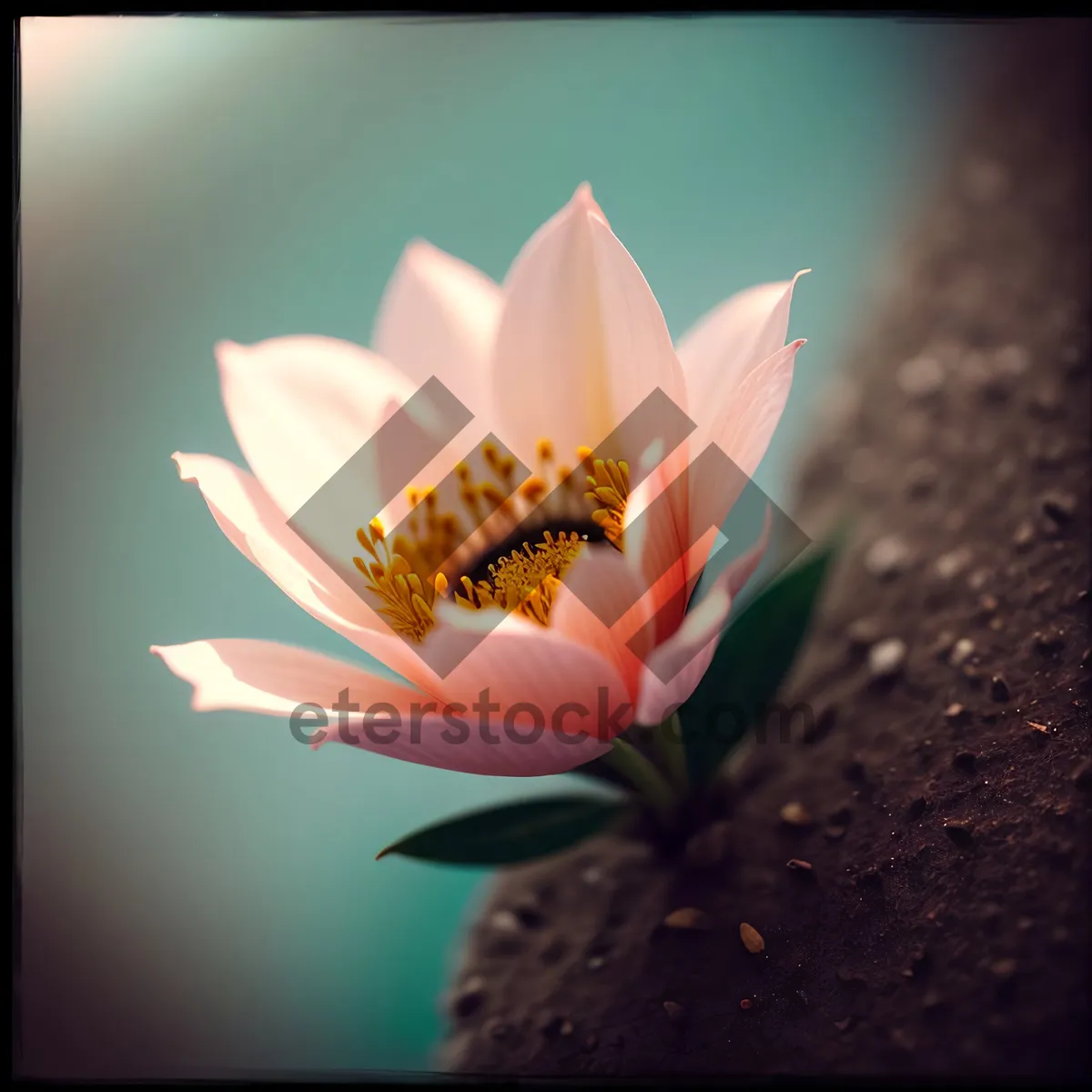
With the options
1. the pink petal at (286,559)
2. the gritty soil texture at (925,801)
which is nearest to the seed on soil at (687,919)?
the gritty soil texture at (925,801)

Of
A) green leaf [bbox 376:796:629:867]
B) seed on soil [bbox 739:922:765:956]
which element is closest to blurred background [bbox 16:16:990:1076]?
green leaf [bbox 376:796:629:867]

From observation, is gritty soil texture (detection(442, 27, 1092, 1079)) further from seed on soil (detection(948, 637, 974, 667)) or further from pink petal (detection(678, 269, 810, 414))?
pink petal (detection(678, 269, 810, 414))

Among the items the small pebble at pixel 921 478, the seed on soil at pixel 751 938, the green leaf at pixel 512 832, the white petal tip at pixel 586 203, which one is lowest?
the seed on soil at pixel 751 938

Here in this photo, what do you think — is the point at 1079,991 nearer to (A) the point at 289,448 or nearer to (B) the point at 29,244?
(A) the point at 289,448

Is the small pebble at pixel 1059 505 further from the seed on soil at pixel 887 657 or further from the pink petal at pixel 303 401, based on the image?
the pink petal at pixel 303 401

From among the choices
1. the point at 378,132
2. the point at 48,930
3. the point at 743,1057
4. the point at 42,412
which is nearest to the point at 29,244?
the point at 42,412

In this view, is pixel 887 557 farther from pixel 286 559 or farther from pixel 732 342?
pixel 286 559
